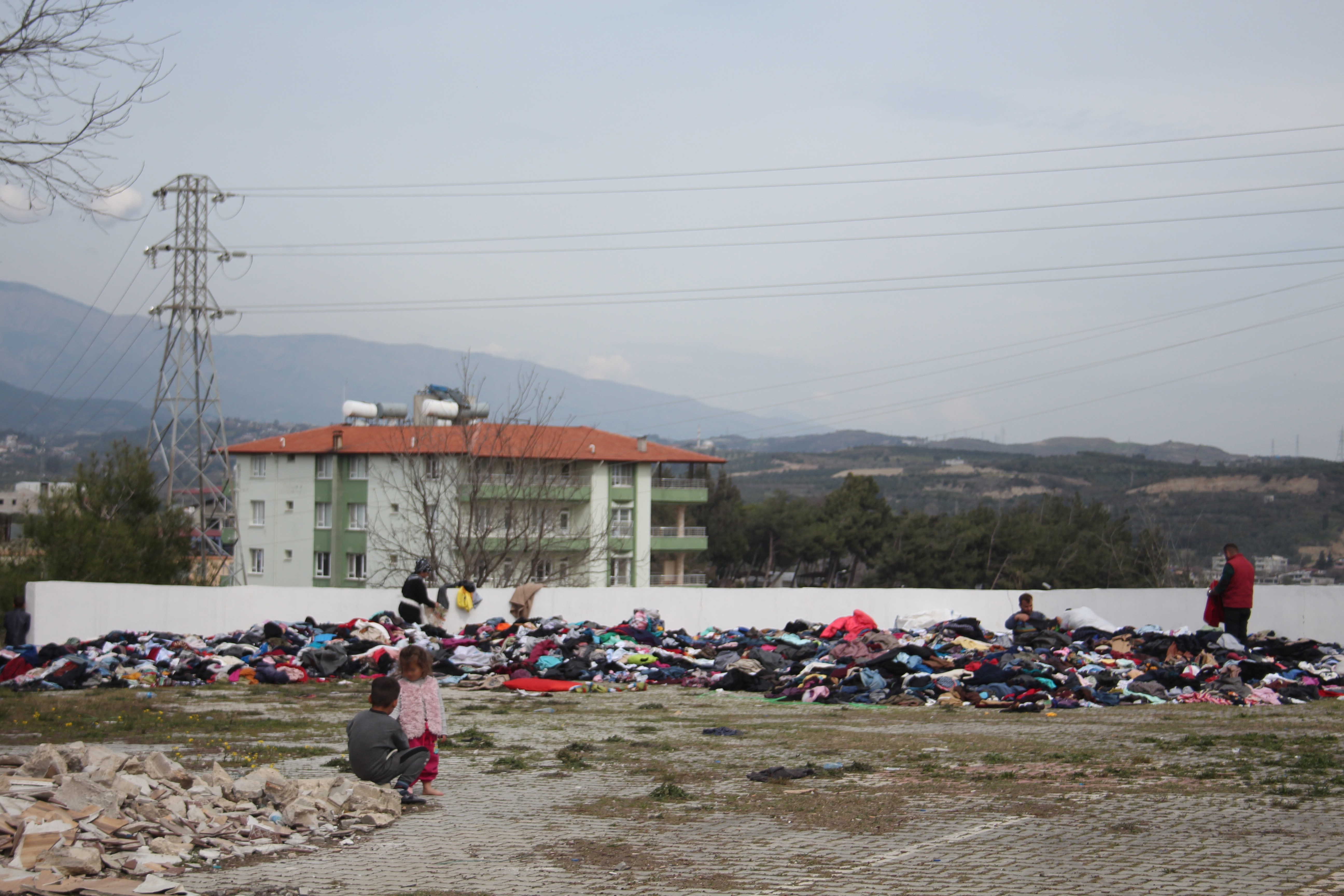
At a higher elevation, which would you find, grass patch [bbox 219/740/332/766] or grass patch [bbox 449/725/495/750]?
grass patch [bbox 219/740/332/766]

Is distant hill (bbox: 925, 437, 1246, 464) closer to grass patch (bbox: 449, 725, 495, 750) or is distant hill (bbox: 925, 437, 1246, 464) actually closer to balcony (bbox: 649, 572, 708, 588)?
balcony (bbox: 649, 572, 708, 588)

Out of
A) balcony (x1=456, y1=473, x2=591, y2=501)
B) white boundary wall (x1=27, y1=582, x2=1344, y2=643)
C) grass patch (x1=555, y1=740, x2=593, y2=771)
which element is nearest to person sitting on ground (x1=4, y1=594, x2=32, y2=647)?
white boundary wall (x1=27, y1=582, x2=1344, y2=643)

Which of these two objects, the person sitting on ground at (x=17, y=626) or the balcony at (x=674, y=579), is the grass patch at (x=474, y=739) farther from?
the balcony at (x=674, y=579)

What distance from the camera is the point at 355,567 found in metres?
69.5

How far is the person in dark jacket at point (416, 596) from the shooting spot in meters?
20.9

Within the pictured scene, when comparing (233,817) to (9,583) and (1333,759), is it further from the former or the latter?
(9,583)

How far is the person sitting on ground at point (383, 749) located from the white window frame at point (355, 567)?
62.4m

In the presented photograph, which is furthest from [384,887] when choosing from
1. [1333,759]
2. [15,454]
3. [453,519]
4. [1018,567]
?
[15,454]

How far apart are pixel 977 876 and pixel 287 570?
6983 centimetres

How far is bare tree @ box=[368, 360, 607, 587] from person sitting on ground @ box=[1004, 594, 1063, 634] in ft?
53.5

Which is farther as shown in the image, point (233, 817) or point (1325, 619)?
point (1325, 619)

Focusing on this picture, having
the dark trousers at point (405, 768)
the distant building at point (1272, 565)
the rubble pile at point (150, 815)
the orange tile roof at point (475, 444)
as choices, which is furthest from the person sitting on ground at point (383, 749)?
the distant building at point (1272, 565)

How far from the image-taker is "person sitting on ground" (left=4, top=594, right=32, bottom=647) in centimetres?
1902

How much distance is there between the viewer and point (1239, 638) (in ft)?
58.3
